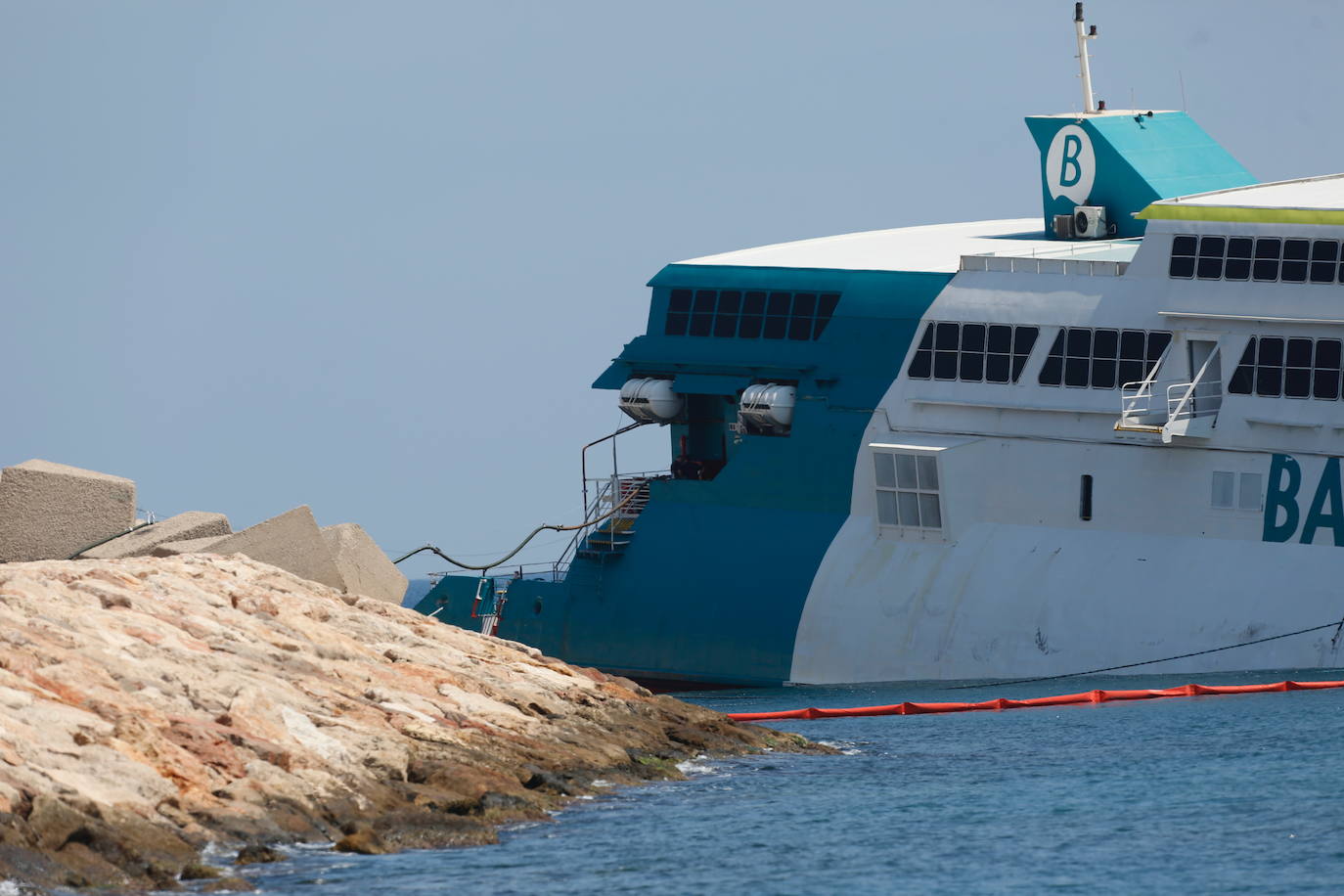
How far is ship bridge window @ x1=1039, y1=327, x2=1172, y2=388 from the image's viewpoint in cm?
4138

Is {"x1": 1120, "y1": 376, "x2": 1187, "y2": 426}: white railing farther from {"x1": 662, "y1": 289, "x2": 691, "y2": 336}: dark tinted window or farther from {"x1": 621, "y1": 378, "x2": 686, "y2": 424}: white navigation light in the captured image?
{"x1": 621, "y1": 378, "x2": 686, "y2": 424}: white navigation light

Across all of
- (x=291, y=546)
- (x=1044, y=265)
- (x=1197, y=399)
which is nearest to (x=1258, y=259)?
(x=1197, y=399)

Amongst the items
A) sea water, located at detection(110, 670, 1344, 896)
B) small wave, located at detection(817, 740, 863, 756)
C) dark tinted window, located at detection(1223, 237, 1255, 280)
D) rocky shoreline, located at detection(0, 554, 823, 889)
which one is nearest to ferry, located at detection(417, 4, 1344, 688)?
dark tinted window, located at detection(1223, 237, 1255, 280)

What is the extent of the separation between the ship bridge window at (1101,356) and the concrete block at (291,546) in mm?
14188

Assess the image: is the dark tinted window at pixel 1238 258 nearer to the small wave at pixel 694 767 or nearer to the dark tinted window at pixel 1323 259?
the dark tinted window at pixel 1323 259

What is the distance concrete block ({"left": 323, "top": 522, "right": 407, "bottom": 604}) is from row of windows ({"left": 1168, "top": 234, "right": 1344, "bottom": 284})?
1782 cm

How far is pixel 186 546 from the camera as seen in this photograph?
150 ft

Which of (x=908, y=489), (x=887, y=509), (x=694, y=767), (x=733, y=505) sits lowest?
(x=694, y=767)

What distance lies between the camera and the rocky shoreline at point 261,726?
26281 millimetres

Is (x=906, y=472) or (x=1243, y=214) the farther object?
(x=906, y=472)

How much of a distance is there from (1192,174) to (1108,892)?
23.2 meters

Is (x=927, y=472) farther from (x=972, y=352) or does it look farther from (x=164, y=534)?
(x=164, y=534)

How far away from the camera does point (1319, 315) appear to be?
39500mm

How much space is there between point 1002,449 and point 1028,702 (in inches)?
197
